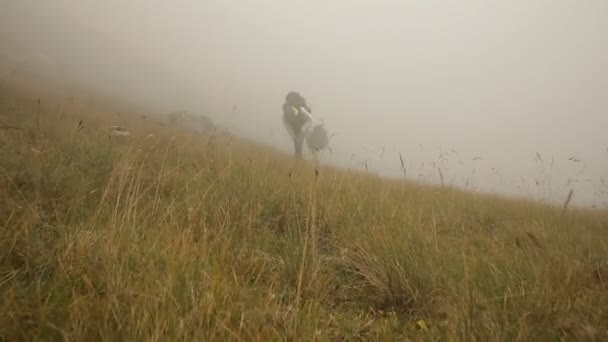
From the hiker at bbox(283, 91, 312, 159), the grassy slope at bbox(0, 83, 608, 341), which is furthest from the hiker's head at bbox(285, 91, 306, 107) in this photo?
the grassy slope at bbox(0, 83, 608, 341)

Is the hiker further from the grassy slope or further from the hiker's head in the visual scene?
the grassy slope

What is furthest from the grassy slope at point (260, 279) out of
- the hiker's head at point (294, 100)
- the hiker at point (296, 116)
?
the hiker's head at point (294, 100)

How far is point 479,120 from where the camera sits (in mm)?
69312

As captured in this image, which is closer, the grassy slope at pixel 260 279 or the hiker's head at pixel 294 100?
the grassy slope at pixel 260 279

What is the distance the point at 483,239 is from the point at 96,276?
3184mm

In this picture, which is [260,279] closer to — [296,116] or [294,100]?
[296,116]

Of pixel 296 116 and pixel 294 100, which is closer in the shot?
pixel 296 116

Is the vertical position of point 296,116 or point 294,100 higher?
point 294,100

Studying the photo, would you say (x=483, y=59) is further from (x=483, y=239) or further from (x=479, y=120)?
(x=483, y=239)

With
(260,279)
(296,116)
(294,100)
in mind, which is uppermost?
(294,100)

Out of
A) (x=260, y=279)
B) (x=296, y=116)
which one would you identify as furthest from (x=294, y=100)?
(x=260, y=279)

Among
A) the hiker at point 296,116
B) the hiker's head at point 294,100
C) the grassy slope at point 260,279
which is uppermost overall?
the hiker's head at point 294,100

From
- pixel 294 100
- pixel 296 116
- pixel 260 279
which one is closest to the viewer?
pixel 260 279

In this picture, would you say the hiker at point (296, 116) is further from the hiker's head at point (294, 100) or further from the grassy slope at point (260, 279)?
the grassy slope at point (260, 279)
